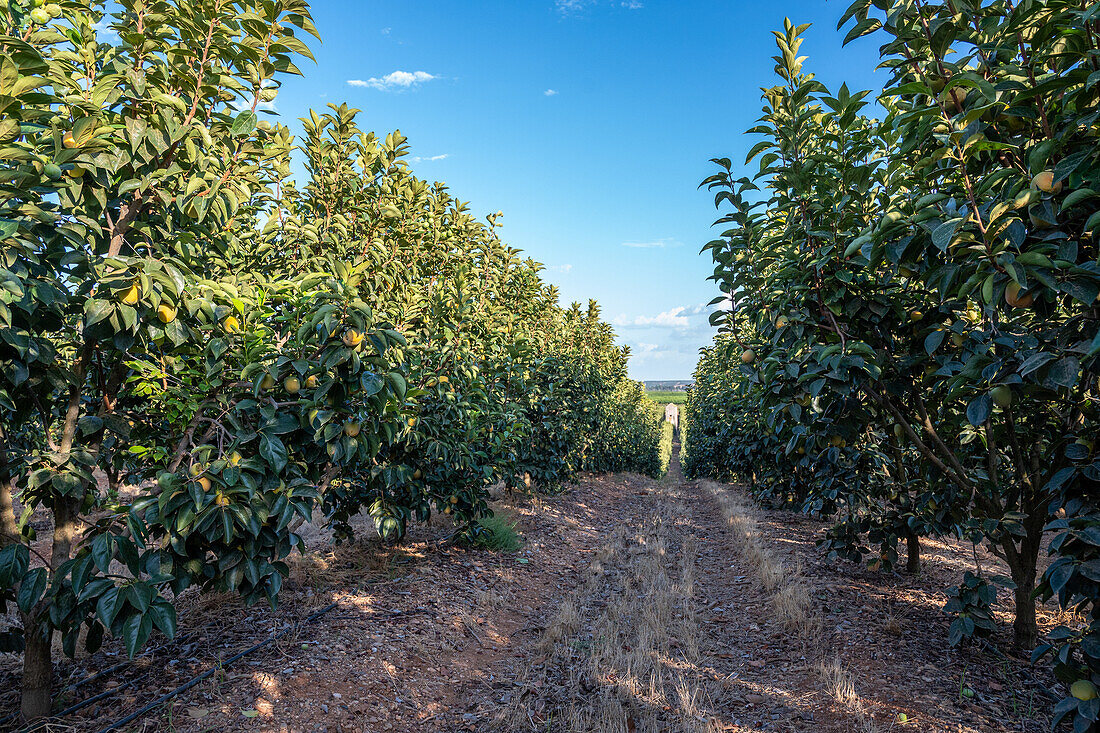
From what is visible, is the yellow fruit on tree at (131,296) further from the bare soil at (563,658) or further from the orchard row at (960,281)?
the orchard row at (960,281)

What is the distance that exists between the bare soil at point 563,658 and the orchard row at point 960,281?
577 millimetres

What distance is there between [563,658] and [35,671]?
3358 mm

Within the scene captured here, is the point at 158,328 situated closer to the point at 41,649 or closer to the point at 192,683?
the point at 41,649

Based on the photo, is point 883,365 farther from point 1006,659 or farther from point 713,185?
point 1006,659

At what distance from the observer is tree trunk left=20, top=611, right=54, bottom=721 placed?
266cm

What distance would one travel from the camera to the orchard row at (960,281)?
6.72 ft

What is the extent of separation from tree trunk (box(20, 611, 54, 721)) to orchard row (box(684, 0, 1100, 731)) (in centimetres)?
426

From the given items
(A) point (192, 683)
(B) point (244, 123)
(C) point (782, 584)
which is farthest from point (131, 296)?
(C) point (782, 584)

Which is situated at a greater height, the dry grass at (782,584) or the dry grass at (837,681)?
the dry grass at (837,681)

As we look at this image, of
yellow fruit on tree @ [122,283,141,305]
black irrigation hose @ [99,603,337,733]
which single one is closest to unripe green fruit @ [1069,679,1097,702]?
yellow fruit on tree @ [122,283,141,305]

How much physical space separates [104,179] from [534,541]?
7.10 m

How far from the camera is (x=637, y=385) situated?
3028cm

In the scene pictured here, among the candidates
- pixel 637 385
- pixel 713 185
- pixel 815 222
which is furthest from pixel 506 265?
pixel 637 385

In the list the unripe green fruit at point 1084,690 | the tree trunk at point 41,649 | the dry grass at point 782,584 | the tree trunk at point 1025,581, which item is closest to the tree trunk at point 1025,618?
the tree trunk at point 1025,581
